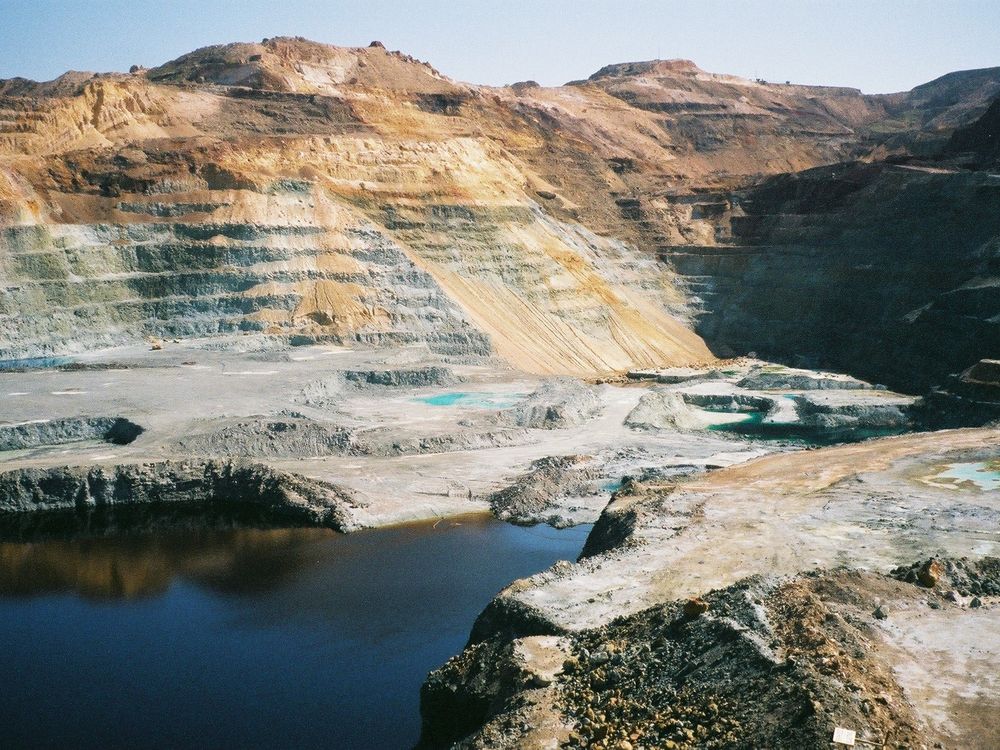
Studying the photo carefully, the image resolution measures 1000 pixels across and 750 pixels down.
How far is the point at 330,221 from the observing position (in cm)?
6075

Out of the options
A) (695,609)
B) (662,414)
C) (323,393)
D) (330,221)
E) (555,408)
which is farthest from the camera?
(330,221)

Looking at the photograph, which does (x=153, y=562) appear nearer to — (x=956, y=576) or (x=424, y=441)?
(x=424, y=441)

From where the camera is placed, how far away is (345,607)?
2442 cm

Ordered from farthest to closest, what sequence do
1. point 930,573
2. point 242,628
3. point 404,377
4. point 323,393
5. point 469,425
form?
point 404,377 → point 323,393 → point 469,425 → point 242,628 → point 930,573

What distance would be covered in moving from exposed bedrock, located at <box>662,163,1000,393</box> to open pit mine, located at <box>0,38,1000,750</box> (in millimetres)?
265

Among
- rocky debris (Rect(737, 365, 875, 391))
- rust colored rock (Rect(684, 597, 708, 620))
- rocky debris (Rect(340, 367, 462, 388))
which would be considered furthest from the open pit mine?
rocky debris (Rect(737, 365, 875, 391))

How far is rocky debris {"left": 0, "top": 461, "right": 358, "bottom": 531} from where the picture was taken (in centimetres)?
3178

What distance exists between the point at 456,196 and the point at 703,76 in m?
75.7

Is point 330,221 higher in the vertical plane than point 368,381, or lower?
higher

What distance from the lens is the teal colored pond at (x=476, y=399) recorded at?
46.5 meters

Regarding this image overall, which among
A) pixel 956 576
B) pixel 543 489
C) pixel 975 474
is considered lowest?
pixel 543 489

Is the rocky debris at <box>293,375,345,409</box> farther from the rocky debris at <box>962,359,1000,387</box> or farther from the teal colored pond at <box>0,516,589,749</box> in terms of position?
the rocky debris at <box>962,359,1000,387</box>

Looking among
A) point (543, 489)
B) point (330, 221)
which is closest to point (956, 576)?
point (543, 489)

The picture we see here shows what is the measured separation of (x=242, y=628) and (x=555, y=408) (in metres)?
22.5
